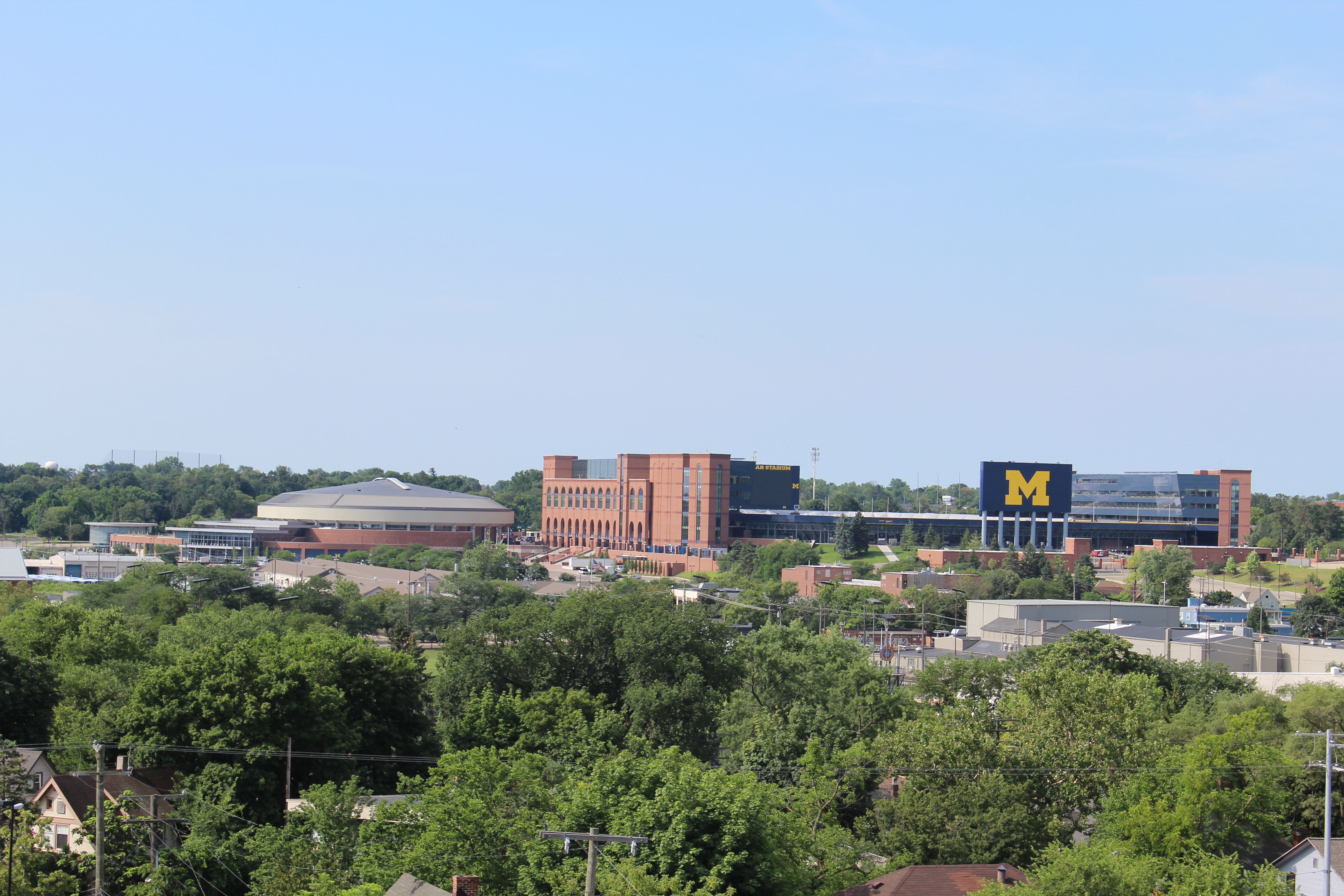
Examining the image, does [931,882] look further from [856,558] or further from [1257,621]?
[856,558]

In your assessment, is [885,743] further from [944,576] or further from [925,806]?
[944,576]

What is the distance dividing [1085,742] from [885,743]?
5.77m

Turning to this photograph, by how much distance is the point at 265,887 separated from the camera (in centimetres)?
2953

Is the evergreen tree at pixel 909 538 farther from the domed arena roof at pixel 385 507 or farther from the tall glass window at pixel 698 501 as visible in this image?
the domed arena roof at pixel 385 507

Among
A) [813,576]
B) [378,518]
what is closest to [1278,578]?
[813,576]

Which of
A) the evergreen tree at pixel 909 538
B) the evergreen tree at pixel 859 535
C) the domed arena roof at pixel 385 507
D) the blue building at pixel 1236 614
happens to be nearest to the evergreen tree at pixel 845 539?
the evergreen tree at pixel 859 535

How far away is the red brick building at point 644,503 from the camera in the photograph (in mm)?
145750

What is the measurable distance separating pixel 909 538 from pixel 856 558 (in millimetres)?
7600

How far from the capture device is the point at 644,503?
494 ft

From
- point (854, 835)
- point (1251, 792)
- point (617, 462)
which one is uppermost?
point (617, 462)

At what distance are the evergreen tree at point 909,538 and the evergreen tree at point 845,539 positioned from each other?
5711mm

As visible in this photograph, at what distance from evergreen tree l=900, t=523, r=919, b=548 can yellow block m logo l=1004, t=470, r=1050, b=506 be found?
14203mm

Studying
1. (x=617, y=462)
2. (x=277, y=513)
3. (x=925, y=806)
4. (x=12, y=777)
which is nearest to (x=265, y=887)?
(x=12, y=777)

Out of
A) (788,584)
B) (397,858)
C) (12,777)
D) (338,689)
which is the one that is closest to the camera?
(397,858)
